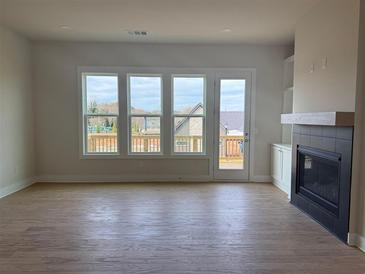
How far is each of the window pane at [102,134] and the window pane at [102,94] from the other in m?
0.19

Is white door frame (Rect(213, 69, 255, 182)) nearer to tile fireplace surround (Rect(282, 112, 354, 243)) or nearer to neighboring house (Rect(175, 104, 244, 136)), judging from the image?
neighboring house (Rect(175, 104, 244, 136))

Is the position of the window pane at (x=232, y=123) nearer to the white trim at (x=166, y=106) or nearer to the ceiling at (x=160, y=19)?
the white trim at (x=166, y=106)

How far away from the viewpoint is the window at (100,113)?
5.75 meters

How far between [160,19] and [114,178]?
331 cm

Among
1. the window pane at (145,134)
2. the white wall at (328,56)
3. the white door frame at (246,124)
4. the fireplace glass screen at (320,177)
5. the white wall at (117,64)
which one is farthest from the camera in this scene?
the window pane at (145,134)

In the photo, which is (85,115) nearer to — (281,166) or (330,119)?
(281,166)

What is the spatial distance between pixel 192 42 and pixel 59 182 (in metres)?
3.94

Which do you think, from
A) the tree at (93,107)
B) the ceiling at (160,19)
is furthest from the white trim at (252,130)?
the tree at (93,107)

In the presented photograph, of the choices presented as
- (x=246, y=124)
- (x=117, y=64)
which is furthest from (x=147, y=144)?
(x=246, y=124)

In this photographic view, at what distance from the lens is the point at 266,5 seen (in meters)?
3.66

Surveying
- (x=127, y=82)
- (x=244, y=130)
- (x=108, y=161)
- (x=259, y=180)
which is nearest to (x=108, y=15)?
(x=127, y=82)

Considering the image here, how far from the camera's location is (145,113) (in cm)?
583

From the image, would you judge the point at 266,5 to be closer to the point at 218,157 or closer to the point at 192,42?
the point at 192,42

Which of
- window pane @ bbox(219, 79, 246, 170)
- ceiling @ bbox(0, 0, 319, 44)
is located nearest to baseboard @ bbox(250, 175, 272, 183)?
window pane @ bbox(219, 79, 246, 170)
